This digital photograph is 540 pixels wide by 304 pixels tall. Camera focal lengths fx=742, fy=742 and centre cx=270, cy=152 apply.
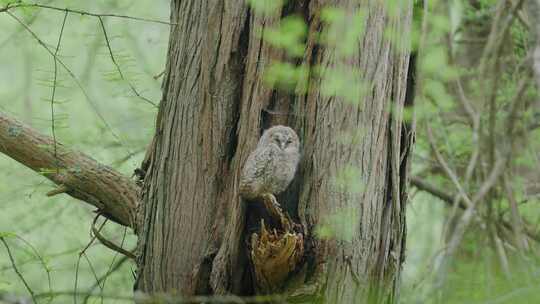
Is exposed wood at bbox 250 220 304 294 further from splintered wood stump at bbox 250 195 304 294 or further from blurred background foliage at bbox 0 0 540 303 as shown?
blurred background foliage at bbox 0 0 540 303

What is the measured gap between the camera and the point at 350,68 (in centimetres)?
250

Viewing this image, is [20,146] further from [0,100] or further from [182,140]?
[0,100]

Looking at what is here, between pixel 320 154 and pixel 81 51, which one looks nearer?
pixel 320 154

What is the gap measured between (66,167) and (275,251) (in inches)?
41.0

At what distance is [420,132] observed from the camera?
5027mm

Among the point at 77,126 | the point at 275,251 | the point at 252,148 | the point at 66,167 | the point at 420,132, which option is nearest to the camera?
the point at 275,251

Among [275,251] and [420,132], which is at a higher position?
[420,132]

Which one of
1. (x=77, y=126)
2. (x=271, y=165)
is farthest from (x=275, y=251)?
(x=77, y=126)

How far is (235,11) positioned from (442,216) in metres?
3.58

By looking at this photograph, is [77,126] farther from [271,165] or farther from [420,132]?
[271,165]

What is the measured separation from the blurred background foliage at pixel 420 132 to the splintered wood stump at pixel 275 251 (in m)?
0.78

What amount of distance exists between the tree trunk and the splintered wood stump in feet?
0.15

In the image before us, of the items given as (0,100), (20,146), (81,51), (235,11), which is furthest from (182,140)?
(81,51)

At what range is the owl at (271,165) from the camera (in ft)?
7.80
